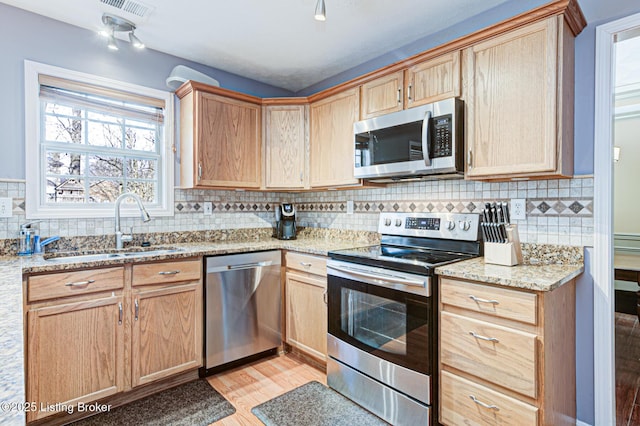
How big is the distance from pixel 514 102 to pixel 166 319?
240 centimetres

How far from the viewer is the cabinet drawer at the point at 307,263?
245 cm

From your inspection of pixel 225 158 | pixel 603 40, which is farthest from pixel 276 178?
pixel 603 40

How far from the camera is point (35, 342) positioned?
1775 millimetres

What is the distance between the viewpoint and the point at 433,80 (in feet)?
6.94

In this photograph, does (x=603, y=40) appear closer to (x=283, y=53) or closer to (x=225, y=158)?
(x=283, y=53)

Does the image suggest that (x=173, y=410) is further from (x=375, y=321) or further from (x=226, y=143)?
(x=226, y=143)

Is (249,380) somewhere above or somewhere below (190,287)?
below

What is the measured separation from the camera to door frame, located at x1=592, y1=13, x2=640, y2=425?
1742mm

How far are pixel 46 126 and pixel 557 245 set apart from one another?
A: 3277 millimetres

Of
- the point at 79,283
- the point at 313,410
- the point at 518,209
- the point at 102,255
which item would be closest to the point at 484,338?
the point at 518,209

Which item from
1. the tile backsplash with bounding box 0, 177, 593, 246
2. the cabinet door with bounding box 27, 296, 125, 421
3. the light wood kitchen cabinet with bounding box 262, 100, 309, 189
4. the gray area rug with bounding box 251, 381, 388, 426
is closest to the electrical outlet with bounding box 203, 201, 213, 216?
the tile backsplash with bounding box 0, 177, 593, 246

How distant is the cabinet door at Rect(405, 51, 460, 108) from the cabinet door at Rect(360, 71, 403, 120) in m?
0.07

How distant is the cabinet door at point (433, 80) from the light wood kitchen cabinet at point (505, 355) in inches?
43.8

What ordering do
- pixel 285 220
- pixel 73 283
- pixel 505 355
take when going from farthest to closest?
pixel 285 220, pixel 73 283, pixel 505 355
